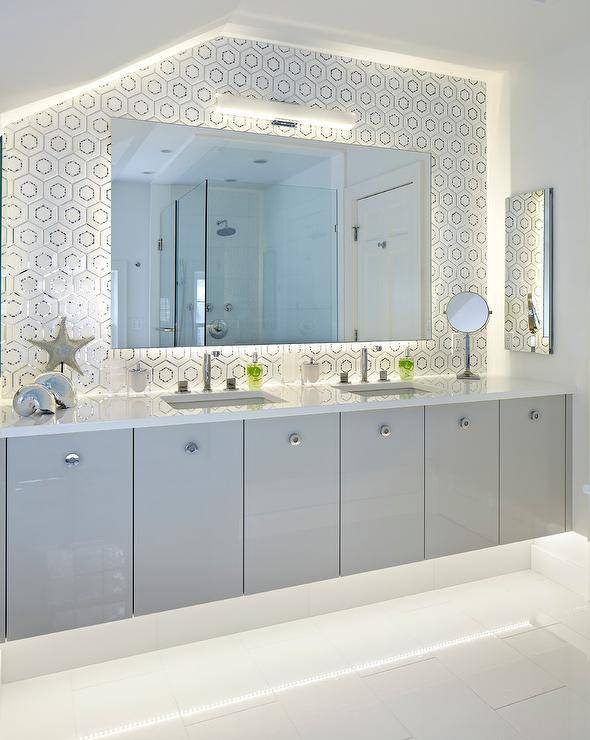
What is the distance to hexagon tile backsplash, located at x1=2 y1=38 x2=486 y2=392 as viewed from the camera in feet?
9.11

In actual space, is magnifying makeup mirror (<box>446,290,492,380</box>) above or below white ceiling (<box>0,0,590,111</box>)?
below

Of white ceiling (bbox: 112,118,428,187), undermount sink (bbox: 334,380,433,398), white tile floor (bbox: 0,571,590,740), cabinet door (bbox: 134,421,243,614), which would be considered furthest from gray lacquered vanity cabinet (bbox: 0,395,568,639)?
white ceiling (bbox: 112,118,428,187)

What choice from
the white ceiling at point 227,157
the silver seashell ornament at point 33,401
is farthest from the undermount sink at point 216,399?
the white ceiling at point 227,157

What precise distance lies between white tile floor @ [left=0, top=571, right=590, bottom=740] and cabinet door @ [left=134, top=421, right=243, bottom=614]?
28 centimetres

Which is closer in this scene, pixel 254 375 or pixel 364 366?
pixel 254 375

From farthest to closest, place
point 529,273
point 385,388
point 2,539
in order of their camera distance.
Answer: point 529,273
point 385,388
point 2,539

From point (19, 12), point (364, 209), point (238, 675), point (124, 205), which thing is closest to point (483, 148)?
point (364, 209)

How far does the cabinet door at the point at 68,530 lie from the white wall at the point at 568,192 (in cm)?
210

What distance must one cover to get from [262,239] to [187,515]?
133 centimetres

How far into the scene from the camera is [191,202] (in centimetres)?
300

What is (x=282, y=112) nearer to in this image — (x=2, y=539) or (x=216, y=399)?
(x=216, y=399)

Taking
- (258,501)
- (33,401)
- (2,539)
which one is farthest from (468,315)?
(2,539)

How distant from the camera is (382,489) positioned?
2.80m

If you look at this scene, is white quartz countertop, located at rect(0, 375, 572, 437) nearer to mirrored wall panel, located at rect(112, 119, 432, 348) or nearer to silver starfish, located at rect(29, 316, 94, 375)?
silver starfish, located at rect(29, 316, 94, 375)
